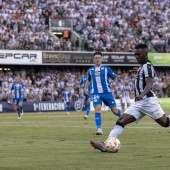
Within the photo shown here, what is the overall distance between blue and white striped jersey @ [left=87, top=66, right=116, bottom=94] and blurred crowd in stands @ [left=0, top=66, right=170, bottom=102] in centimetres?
2575

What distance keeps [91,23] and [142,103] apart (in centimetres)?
4038

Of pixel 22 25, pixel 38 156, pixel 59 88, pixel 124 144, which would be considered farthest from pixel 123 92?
pixel 38 156

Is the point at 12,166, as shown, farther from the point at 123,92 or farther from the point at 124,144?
the point at 123,92

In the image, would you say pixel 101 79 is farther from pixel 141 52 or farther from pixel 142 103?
pixel 141 52

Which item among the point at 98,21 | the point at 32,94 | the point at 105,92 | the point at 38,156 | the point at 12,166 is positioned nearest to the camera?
the point at 12,166

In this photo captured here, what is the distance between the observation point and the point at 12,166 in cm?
999

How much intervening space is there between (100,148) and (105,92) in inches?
265

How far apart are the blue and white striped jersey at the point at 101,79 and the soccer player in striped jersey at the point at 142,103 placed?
6.55m

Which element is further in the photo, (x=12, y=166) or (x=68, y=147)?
(x=68, y=147)

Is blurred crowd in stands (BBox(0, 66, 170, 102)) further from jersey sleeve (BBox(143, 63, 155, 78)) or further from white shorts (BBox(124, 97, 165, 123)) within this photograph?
jersey sleeve (BBox(143, 63, 155, 78))

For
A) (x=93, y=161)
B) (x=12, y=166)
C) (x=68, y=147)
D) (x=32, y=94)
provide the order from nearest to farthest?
(x=12, y=166), (x=93, y=161), (x=68, y=147), (x=32, y=94)

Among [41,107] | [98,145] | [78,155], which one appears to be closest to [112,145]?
[98,145]

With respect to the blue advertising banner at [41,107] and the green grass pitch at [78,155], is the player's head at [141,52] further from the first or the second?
the blue advertising banner at [41,107]

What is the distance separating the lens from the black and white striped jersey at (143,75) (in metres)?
12.3
